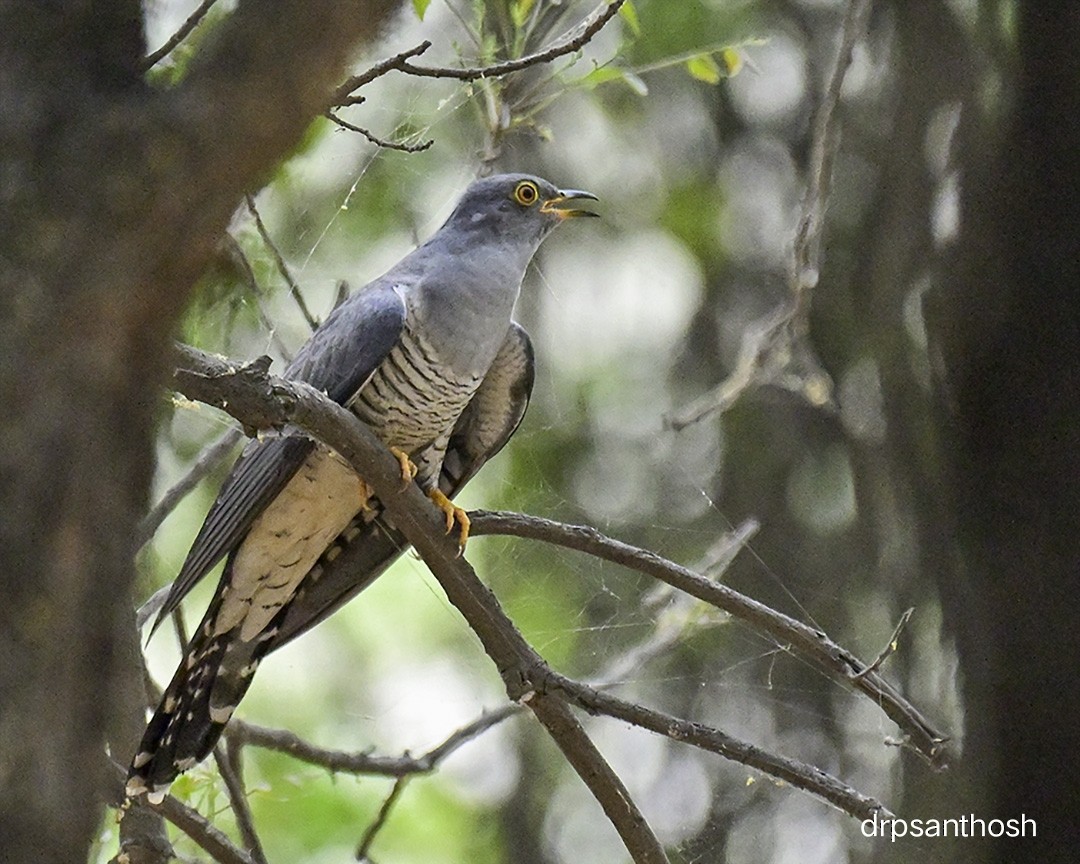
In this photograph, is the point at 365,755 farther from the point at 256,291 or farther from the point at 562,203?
the point at 562,203

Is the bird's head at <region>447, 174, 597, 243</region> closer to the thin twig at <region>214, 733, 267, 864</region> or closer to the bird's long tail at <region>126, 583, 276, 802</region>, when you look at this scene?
the bird's long tail at <region>126, 583, 276, 802</region>

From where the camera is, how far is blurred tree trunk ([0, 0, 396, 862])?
602 mm

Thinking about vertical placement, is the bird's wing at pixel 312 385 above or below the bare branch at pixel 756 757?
above

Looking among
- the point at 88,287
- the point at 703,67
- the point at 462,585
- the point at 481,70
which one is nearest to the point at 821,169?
the point at 703,67

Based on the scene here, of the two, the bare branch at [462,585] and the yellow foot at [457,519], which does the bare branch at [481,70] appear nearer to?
the bare branch at [462,585]

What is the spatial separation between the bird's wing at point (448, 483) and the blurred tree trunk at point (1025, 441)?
1250 mm

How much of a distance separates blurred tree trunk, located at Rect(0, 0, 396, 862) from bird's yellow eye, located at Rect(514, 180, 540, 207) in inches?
81.5

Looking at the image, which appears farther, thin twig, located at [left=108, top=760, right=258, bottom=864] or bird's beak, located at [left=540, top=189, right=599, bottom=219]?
bird's beak, located at [left=540, top=189, right=599, bottom=219]

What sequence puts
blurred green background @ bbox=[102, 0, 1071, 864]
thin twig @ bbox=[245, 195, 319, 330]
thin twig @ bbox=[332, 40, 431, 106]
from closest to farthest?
thin twig @ bbox=[332, 40, 431, 106], thin twig @ bbox=[245, 195, 319, 330], blurred green background @ bbox=[102, 0, 1071, 864]

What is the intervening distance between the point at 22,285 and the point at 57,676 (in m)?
0.20

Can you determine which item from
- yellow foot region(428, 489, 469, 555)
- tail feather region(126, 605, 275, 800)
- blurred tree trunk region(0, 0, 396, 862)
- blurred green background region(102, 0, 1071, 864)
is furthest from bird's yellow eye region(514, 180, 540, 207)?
blurred tree trunk region(0, 0, 396, 862)

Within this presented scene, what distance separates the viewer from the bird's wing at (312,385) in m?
2.27

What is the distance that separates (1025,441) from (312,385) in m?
1.42

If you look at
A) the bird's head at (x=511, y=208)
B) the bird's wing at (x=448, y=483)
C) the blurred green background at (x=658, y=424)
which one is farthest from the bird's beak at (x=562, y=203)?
the bird's wing at (x=448, y=483)
